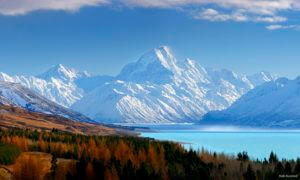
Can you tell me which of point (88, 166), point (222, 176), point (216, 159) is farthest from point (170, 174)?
point (216, 159)

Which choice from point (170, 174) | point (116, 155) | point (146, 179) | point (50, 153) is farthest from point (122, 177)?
point (50, 153)

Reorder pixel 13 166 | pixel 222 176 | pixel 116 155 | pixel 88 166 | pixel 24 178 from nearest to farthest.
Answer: pixel 24 178 < pixel 88 166 < pixel 13 166 < pixel 222 176 < pixel 116 155

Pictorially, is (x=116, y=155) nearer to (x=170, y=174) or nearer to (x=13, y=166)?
(x=170, y=174)

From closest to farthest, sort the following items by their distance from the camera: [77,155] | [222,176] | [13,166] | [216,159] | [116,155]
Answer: [13,166]
[222,176]
[116,155]
[77,155]
[216,159]

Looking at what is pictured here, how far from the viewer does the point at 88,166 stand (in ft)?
73.8

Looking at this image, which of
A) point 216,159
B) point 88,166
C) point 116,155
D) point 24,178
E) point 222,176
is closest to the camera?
point 24,178

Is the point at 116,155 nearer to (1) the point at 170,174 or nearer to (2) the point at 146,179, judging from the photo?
(1) the point at 170,174

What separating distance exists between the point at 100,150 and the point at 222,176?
10.5 m

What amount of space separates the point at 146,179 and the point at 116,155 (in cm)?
991

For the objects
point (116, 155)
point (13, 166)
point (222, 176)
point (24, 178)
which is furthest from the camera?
point (116, 155)

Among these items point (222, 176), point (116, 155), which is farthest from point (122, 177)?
point (116, 155)

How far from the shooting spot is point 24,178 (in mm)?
20984

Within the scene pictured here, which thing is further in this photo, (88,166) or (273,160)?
(273,160)

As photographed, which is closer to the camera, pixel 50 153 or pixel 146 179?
pixel 146 179
